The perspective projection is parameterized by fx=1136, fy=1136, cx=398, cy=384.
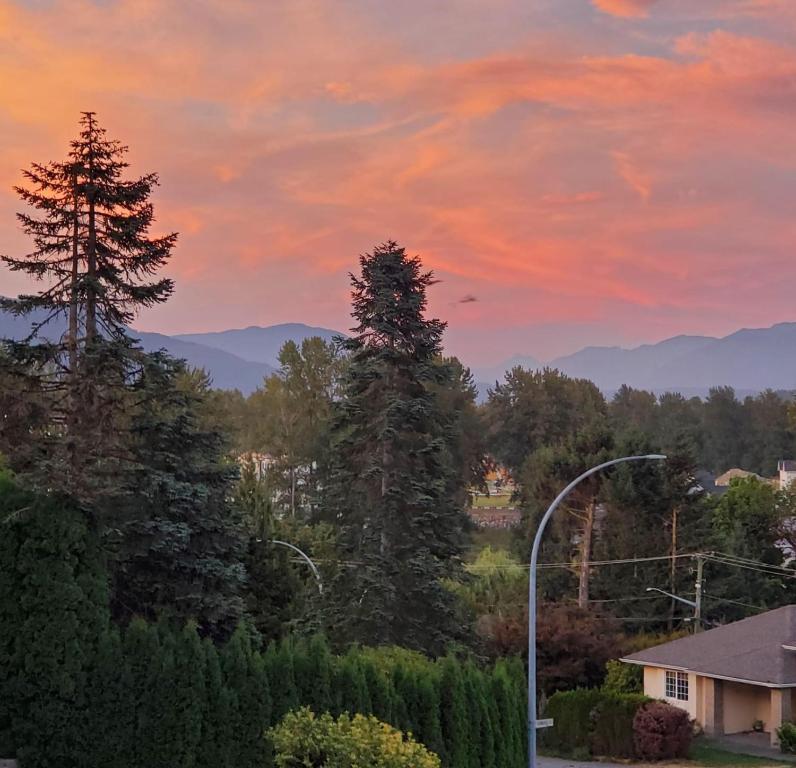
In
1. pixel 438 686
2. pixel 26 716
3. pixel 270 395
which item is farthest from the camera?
pixel 270 395

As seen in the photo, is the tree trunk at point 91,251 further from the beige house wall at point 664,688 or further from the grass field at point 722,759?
the beige house wall at point 664,688

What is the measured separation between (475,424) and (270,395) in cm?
2100

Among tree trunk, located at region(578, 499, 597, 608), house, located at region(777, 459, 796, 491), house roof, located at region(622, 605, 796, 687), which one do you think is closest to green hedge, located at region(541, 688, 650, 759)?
house roof, located at region(622, 605, 796, 687)

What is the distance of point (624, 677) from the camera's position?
1927 inches

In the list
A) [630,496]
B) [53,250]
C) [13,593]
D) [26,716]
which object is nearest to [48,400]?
[53,250]

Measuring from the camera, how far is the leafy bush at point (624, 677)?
48.8m

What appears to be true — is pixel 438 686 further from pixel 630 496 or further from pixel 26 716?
pixel 630 496

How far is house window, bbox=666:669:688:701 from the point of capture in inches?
1870

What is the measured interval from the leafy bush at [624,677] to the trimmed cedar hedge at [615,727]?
A: 3.35m

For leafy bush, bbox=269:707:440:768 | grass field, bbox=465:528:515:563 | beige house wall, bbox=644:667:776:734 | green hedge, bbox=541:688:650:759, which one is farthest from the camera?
grass field, bbox=465:528:515:563

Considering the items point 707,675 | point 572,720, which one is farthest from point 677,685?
point 572,720

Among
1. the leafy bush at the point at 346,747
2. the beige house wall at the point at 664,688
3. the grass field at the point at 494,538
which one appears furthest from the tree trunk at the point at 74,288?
the grass field at the point at 494,538

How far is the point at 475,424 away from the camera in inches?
4060

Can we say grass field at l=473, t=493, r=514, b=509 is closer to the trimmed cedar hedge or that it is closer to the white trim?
the white trim
